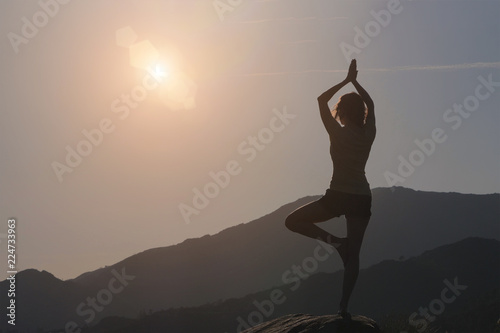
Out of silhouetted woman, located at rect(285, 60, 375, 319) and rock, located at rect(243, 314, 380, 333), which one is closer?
silhouetted woman, located at rect(285, 60, 375, 319)

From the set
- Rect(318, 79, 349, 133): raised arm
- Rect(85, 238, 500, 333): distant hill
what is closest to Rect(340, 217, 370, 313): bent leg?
Rect(318, 79, 349, 133): raised arm

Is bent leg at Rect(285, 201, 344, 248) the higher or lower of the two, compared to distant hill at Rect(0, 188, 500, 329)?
lower

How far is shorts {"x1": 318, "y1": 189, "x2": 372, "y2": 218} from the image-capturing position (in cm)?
898

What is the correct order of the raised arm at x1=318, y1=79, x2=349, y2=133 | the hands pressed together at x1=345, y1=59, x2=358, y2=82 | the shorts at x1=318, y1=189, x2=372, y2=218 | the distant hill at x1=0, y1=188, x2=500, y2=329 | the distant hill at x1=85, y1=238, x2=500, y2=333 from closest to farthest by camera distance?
the shorts at x1=318, y1=189, x2=372, y2=218, the raised arm at x1=318, y1=79, x2=349, y2=133, the hands pressed together at x1=345, y1=59, x2=358, y2=82, the distant hill at x1=85, y1=238, x2=500, y2=333, the distant hill at x1=0, y1=188, x2=500, y2=329

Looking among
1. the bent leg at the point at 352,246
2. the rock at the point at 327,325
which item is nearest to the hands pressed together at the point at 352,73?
the bent leg at the point at 352,246

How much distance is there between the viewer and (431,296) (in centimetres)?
6625

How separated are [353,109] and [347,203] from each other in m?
1.20

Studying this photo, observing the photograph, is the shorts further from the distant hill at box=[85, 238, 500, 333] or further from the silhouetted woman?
the distant hill at box=[85, 238, 500, 333]

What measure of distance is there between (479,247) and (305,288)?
19.2 m

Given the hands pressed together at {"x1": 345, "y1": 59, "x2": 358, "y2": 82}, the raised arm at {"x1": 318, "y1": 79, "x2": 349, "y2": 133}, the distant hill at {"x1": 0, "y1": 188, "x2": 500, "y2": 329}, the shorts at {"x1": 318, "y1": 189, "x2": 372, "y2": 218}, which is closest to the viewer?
the shorts at {"x1": 318, "y1": 189, "x2": 372, "y2": 218}

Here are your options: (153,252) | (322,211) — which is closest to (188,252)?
(153,252)

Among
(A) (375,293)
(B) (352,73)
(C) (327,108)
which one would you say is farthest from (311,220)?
(A) (375,293)

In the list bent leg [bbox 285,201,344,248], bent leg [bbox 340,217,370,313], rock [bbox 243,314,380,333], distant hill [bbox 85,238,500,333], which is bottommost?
rock [bbox 243,314,380,333]

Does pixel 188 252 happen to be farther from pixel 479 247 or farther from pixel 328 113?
pixel 328 113
